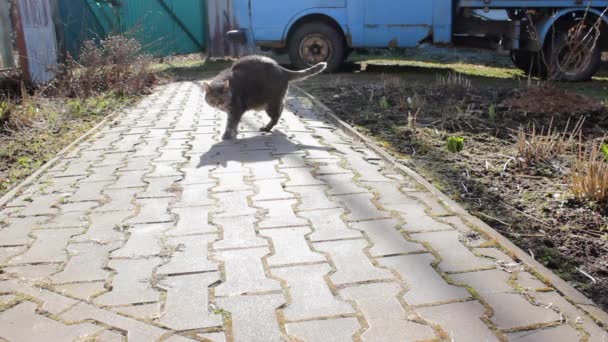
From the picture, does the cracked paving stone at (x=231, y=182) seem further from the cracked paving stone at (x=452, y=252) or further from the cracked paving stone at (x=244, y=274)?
the cracked paving stone at (x=452, y=252)

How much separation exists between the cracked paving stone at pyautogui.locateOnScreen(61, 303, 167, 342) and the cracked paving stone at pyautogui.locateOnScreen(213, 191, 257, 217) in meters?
1.25

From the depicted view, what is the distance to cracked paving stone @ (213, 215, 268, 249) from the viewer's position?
309cm

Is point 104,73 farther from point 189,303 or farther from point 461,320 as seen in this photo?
point 461,320

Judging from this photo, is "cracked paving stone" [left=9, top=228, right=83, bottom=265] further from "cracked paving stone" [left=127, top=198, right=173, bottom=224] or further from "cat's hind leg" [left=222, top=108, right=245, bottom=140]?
"cat's hind leg" [left=222, top=108, right=245, bottom=140]

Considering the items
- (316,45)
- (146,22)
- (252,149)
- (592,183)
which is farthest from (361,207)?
(146,22)

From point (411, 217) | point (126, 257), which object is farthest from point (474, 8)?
point (126, 257)

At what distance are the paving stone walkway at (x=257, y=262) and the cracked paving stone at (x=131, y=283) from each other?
1 cm

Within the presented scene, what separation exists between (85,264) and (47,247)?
1.31 ft

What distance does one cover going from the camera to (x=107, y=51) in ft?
30.1

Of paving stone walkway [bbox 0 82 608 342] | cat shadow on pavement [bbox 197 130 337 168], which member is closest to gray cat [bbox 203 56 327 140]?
cat shadow on pavement [bbox 197 130 337 168]

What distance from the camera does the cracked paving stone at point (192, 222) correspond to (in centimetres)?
330

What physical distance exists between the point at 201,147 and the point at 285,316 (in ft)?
11.1

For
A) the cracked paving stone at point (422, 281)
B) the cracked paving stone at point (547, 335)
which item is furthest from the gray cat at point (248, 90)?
the cracked paving stone at point (547, 335)

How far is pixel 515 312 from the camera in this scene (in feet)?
7.69
